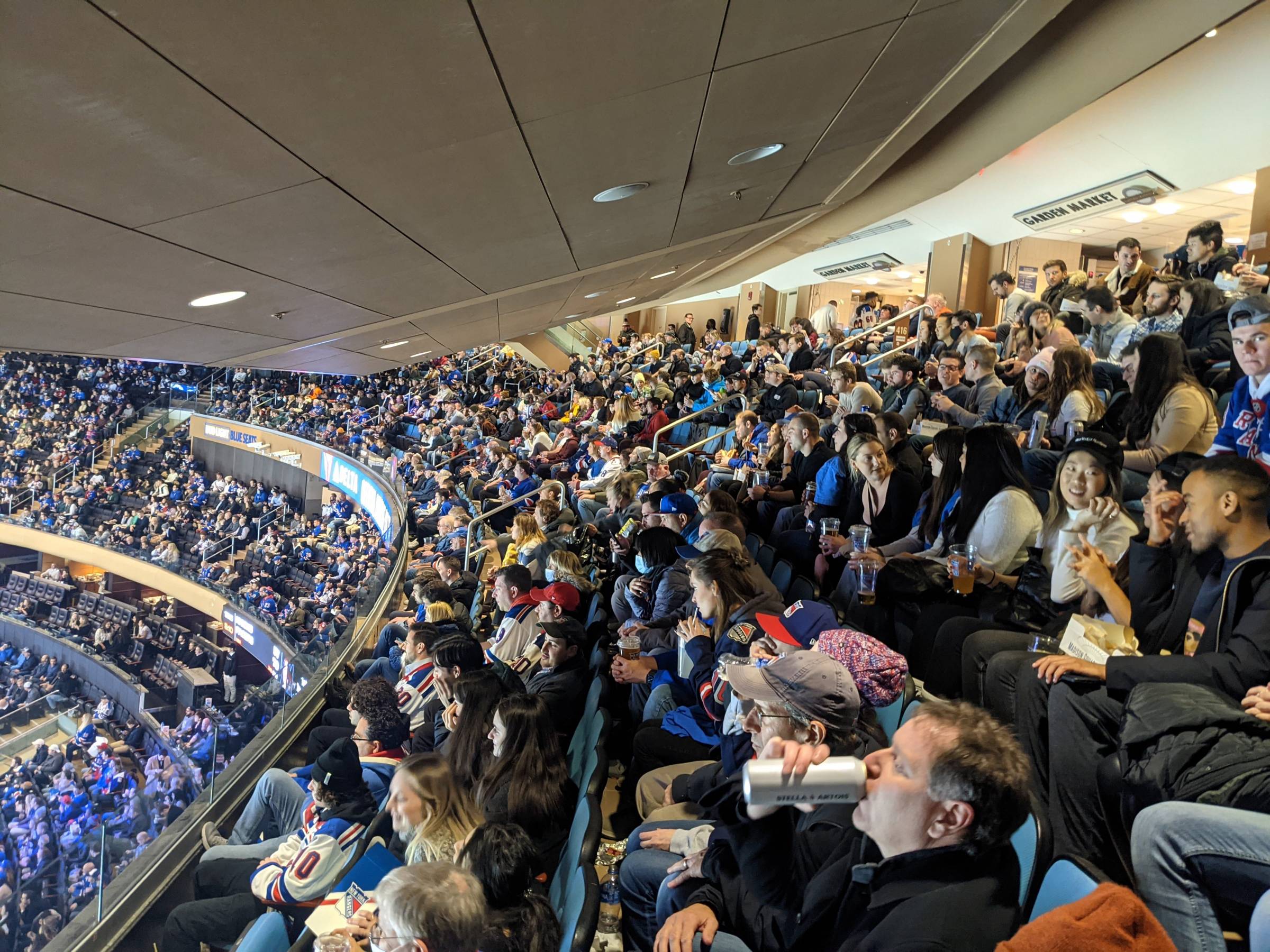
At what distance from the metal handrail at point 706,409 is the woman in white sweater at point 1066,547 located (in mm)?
5925

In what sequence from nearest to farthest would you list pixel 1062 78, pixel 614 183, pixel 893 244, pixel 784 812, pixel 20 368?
pixel 784 812 < pixel 614 183 < pixel 1062 78 < pixel 893 244 < pixel 20 368

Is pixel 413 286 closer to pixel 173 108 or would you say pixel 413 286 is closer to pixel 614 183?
pixel 614 183

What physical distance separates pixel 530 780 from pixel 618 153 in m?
2.51

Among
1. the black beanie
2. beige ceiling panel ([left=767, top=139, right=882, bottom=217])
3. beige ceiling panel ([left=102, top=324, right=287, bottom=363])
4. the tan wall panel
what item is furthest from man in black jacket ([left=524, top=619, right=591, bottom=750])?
the tan wall panel

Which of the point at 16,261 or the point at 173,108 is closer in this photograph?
the point at 173,108

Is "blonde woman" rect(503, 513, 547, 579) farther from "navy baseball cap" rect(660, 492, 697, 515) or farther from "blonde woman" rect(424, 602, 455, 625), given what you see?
"navy baseball cap" rect(660, 492, 697, 515)

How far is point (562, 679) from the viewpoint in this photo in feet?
11.4

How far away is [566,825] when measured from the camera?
8.68 ft

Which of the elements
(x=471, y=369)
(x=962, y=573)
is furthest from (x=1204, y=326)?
(x=471, y=369)

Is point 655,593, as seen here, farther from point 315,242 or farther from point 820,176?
point 820,176

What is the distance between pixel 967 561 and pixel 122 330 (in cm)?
501

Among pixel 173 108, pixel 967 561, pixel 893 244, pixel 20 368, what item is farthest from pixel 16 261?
pixel 20 368

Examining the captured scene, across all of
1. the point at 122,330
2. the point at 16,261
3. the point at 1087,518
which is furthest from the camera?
the point at 122,330

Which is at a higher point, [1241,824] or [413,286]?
[413,286]
